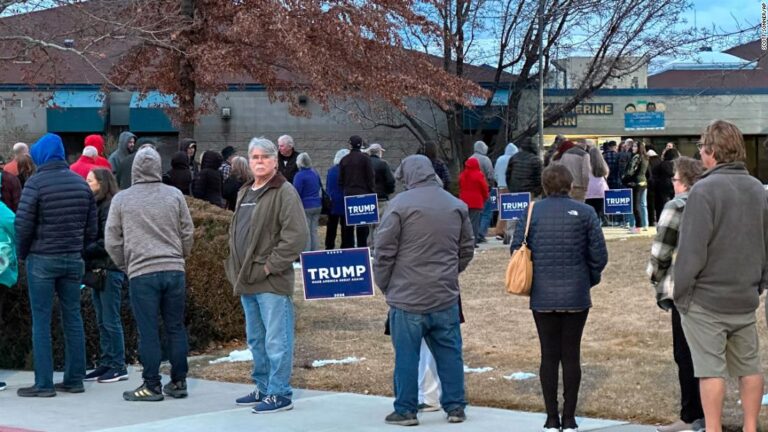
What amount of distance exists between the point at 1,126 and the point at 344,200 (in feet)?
62.2

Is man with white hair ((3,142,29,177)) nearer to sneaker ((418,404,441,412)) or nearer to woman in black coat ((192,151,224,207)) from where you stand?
woman in black coat ((192,151,224,207))

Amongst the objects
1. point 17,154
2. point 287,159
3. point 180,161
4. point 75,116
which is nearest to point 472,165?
point 287,159

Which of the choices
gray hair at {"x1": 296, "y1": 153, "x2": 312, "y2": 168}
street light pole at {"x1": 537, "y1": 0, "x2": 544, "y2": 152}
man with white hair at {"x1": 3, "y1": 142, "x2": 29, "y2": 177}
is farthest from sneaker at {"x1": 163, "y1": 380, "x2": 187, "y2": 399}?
street light pole at {"x1": 537, "y1": 0, "x2": 544, "y2": 152}

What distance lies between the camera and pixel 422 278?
26.0 feet

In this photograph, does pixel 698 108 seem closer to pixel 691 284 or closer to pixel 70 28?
pixel 70 28

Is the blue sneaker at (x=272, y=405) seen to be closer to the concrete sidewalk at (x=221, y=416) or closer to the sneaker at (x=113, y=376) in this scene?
the concrete sidewalk at (x=221, y=416)

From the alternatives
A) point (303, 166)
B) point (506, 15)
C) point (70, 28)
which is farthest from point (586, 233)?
point (506, 15)

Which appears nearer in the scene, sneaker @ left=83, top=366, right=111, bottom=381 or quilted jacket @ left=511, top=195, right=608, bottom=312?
quilted jacket @ left=511, top=195, right=608, bottom=312

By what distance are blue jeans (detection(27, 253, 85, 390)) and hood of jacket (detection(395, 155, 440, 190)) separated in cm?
288

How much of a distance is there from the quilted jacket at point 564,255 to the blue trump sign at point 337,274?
7.15ft

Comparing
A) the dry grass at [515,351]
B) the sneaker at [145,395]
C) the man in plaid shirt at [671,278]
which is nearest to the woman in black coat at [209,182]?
the dry grass at [515,351]

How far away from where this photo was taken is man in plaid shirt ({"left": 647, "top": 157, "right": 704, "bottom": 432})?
24.0 ft

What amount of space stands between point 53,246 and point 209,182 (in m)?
7.46

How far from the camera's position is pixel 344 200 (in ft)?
59.5
